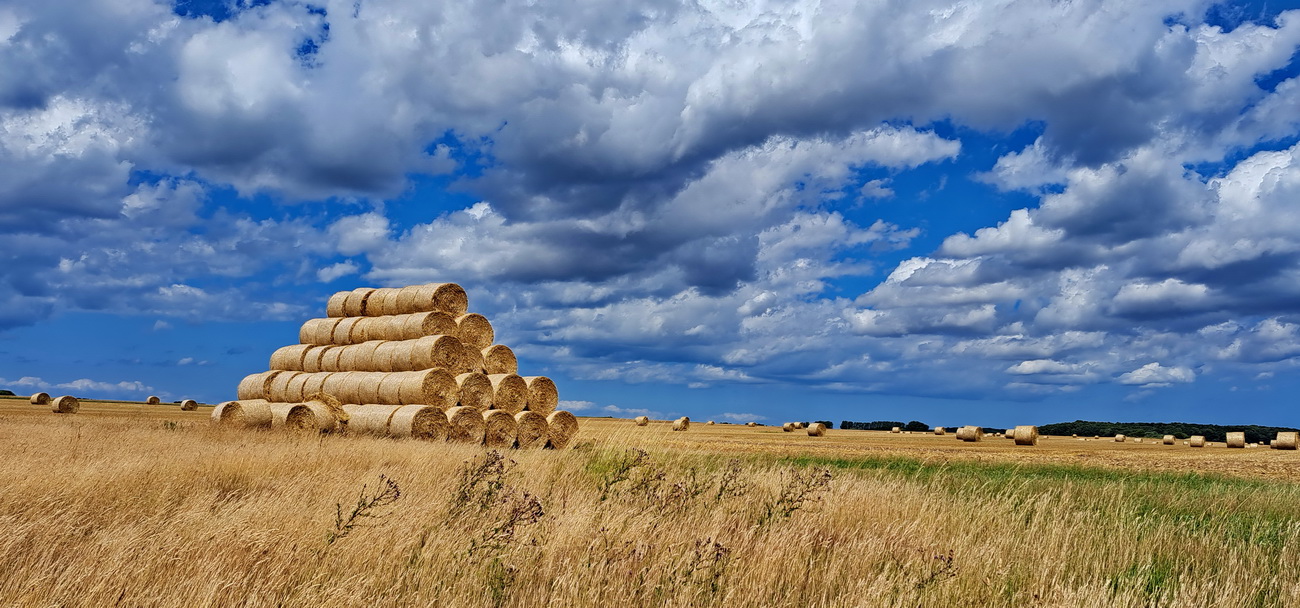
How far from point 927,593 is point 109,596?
16.4ft

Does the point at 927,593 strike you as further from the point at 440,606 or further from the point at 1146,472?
the point at 1146,472

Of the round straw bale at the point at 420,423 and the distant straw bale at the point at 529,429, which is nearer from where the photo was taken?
the round straw bale at the point at 420,423

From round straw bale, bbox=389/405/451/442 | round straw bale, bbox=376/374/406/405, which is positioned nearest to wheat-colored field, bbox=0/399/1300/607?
round straw bale, bbox=389/405/451/442

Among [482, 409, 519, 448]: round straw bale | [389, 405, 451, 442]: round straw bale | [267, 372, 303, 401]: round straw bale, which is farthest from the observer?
[267, 372, 303, 401]: round straw bale

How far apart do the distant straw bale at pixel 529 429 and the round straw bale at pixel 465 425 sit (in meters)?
0.86

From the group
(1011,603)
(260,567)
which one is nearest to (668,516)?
(1011,603)

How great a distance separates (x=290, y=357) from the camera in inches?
888

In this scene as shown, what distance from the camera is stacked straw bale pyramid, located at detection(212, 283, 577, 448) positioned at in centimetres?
1828

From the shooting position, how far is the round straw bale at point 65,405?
107 feet

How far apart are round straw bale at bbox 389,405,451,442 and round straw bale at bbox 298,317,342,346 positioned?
518 cm

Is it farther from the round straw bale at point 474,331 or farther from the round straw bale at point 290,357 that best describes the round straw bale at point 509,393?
the round straw bale at point 290,357

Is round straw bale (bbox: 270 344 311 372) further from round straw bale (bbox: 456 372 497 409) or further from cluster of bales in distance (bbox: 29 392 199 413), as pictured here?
cluster of bales in distance (bbox: 29 392 199 413)

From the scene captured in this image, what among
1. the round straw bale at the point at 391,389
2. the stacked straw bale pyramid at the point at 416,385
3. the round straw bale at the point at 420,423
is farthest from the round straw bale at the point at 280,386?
the round straw bale at the point at 420,423

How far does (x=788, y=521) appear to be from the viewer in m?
8.16
